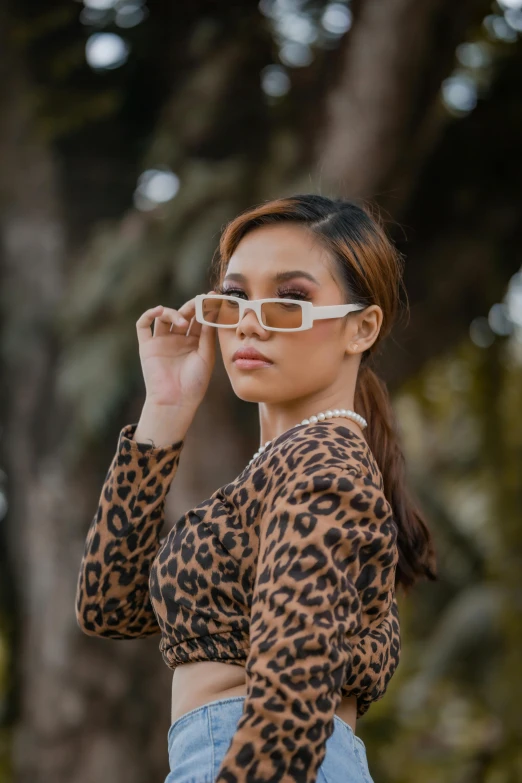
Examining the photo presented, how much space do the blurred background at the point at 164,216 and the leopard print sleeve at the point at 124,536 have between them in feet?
6.86

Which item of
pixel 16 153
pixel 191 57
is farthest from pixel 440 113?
pixel 16 153

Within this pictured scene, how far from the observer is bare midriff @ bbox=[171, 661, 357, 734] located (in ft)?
4.42

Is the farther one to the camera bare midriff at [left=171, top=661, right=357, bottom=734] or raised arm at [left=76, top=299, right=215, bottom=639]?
raised arm at [left=76, top=299, right=215, bottom=639]

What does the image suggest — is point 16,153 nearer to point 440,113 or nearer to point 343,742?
point 440,113

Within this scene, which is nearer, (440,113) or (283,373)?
(283,373)

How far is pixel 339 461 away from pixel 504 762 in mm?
4234

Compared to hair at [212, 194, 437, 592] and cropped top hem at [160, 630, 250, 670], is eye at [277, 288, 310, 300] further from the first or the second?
cropped top hem at [160, 630, 250, 670]

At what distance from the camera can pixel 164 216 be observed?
13.2 ft

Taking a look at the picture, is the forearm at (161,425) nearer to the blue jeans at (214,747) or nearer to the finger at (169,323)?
the finger at (169,323)

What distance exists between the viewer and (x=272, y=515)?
4.13ft

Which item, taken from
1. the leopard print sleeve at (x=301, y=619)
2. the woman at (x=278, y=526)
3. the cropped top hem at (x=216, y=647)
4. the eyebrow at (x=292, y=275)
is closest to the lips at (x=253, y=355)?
the woman at (x=278, y=526)

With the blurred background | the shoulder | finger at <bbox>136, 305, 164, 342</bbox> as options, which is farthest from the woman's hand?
the blurred background

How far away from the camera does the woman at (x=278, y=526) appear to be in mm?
1181

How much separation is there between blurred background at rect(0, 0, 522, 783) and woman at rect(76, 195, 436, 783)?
2090mm
